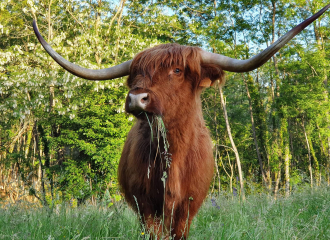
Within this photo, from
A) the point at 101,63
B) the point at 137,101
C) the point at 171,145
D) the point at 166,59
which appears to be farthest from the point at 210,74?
the point at 101,63

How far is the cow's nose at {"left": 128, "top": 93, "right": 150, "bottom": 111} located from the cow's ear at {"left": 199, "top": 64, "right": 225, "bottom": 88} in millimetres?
891

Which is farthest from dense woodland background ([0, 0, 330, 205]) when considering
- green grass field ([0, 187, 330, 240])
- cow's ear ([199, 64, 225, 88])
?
cow's ear ([199, 64, 225, 88])

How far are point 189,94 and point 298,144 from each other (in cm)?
3258

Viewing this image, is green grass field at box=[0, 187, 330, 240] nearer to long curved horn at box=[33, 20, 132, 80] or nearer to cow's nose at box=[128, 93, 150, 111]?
cow's nose at box=[128, 93, 150, 111]

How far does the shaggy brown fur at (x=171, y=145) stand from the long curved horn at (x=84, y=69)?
24 cm

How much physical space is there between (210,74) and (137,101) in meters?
1.12

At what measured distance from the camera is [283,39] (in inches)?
100

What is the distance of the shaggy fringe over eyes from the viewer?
9.50ft

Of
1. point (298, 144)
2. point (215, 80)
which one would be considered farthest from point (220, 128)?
point (215, 80)

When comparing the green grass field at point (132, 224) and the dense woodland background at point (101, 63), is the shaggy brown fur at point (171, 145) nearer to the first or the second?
the green grass field at point (132, 224)

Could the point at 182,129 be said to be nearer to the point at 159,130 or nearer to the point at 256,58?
the point at 159,130

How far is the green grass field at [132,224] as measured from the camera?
2.79 m

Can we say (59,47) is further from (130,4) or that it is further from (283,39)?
(283,39)

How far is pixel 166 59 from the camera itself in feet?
9.73
